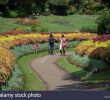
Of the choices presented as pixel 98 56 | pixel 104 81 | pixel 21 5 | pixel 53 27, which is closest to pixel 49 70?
pixel 98 56

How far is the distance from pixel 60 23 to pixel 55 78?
40182mm

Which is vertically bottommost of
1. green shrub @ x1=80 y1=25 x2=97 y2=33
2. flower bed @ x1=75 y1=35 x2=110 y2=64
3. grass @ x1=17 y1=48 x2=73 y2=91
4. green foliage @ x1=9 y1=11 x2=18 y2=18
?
green shrub @ x1=80 y1=25 x2=97 y2=33

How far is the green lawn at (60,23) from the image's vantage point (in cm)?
5788

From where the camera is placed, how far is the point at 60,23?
63.1 metres

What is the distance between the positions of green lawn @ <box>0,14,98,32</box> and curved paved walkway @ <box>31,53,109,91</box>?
80.8ft

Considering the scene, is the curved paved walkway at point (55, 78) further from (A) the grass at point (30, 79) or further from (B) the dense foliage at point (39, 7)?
(B) the dense foliage at point (39, 7)

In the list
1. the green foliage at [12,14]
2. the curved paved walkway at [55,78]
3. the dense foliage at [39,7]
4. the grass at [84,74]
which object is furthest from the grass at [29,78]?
the dense foliage at [39,7]

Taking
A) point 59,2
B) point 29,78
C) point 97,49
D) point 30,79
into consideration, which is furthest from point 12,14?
point 30,79

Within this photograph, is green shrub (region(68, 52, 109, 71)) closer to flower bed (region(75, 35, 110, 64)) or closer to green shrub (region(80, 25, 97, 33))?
flower bed (region(75, 35, 110, 64))

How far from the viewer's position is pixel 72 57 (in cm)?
3108

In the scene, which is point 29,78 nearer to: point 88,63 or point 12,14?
point 88,63

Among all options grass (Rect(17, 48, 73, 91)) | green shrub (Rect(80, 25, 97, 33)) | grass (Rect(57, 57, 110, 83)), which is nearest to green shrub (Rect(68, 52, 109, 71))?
grass (Rect(57, 57, 110, 83))

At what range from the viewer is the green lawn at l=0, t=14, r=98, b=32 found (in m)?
57.9

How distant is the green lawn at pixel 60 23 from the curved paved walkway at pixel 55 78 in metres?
24.6
